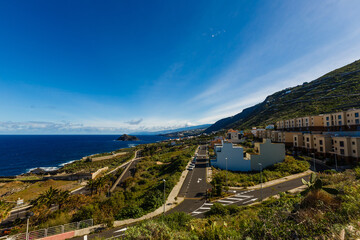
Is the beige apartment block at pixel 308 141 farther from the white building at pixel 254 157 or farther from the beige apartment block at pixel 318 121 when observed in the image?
the white building at pixel 254 157

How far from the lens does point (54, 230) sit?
628 inches

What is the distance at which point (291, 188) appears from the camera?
26.1m

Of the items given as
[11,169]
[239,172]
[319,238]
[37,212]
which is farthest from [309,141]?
[11,169]

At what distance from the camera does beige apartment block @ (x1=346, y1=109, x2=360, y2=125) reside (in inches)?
1680

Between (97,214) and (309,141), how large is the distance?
195 feet

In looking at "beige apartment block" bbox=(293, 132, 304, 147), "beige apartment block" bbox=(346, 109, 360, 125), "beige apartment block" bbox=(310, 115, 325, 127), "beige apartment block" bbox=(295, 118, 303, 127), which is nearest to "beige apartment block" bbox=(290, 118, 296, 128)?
"beige apartment block" bbox=(295, 118, 303, 127)

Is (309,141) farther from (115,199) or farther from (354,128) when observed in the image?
(115,199)

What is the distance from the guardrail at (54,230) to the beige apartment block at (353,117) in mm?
69460

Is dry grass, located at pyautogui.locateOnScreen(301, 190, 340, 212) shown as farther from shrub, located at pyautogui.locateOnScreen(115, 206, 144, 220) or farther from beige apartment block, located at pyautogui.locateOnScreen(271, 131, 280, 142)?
beige apartment block, located at pyautogui.locateOnScreen(271, 131, 280, 142)

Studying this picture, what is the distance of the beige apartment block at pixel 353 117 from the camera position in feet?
140

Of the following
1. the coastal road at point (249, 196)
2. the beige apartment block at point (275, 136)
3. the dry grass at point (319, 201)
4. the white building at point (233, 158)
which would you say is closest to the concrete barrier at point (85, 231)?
the coastal road at point (249, 196)

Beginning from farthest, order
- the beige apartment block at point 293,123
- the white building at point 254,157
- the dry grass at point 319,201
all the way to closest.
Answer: the beige apartment block at point 293,123 < the white building at point 254,157 < the dry grass at point 319,201

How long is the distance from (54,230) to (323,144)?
203ft

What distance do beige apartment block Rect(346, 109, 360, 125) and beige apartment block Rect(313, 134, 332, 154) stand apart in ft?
34.8
